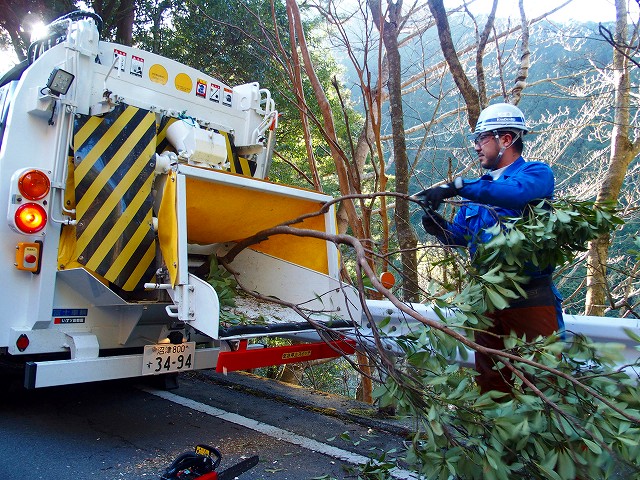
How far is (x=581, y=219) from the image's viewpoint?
2896 millimetres

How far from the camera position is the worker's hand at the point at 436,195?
3087mm

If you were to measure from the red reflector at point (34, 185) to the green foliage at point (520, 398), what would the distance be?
2524 millimetres

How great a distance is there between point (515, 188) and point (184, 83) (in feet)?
9.55

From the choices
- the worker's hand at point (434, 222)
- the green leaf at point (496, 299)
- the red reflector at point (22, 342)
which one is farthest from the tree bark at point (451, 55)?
the red reflector at point (22, 342)

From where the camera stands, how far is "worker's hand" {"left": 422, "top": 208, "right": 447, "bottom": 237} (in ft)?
10.8

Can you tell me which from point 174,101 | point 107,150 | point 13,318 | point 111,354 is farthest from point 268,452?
point 174,101

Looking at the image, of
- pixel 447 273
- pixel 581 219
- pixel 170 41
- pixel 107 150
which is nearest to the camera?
pixel 581 219

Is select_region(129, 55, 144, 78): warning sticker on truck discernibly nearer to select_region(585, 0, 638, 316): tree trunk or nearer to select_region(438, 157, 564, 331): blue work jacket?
select_region(438, 157, 564, 331): blue work jacket

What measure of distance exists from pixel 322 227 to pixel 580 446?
2.37 metres

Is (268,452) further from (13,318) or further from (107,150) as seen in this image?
(107,150)

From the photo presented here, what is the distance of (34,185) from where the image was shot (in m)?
3.73

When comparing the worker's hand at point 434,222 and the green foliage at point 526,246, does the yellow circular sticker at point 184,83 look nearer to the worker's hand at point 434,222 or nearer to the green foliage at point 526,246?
the worker's hand at point 434,222

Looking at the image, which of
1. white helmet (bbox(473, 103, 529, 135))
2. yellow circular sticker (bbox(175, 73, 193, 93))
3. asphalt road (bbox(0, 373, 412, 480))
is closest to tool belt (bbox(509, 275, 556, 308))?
white helmet (bbox(473, 103, 529, 135))

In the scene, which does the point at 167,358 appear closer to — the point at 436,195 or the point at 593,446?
the point at 436,195
